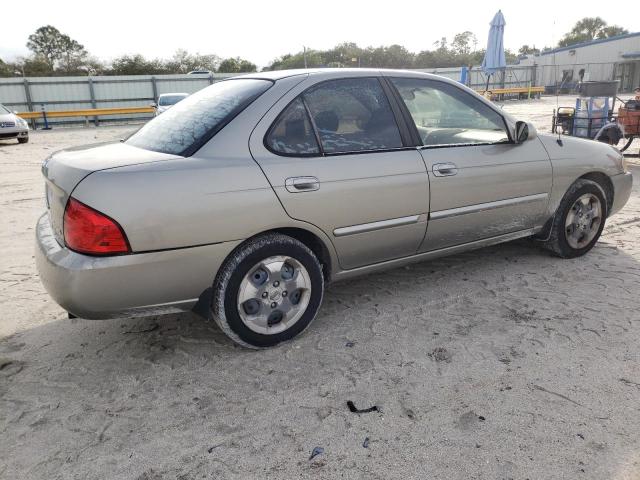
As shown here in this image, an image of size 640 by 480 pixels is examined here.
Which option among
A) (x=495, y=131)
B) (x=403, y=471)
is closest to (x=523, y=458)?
(x=403, y=471)

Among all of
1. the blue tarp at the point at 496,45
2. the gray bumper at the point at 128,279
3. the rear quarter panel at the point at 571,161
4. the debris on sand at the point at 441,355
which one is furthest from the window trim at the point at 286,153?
the blue tarp at the point at 496,45

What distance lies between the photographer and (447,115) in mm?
3844

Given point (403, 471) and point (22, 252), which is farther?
point (22, 252)

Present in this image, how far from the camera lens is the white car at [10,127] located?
14992 mm

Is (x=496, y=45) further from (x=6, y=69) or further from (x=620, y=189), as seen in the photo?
(x=6, y=69)

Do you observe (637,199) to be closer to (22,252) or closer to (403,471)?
(403,471)

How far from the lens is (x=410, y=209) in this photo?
11.3ft

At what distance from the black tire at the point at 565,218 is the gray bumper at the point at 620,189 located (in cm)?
18

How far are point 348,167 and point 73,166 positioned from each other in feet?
5.03

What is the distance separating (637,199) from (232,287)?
6.00m

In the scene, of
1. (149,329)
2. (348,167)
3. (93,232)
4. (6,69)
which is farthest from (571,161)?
(6,69)

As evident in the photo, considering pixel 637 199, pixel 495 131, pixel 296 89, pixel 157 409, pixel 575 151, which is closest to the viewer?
pixel 157 409

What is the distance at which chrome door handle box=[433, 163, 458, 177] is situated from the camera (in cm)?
350

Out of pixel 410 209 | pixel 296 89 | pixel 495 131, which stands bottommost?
pixel 410 209
